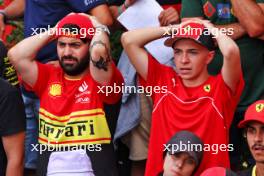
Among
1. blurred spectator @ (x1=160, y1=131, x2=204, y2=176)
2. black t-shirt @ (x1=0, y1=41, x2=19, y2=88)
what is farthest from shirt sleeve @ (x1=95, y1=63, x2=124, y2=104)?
black t-shirt @ (x1=0, y1=41, x2=19, y2=88)

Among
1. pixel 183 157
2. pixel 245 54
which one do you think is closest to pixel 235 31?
pixel 245 54

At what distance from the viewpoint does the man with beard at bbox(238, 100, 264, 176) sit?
5531 mm

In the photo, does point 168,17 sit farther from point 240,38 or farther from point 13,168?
point 13,168

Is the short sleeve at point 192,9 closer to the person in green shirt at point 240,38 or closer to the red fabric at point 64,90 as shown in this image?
the person in green shirt at point 240,38

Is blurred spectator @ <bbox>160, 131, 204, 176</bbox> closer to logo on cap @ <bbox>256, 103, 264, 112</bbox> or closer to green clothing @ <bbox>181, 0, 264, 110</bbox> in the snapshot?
logo on cap @ <bbox>256, 103, 264, 112</bbox>

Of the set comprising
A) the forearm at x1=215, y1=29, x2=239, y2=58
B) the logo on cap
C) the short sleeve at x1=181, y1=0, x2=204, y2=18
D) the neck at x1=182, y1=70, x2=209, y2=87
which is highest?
the short sleeve at x1=181, y1=0, x2=204, y2=18

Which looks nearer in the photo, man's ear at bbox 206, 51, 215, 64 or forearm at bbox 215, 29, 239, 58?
forearm at bbox 215, 29, 239, 58

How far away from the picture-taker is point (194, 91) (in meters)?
6.04

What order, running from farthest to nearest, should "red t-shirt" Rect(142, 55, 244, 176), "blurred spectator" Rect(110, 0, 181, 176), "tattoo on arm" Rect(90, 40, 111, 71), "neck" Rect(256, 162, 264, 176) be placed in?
1. "blurred spectator" Rect(110, 0, 181, 176)
2. "tattoo on arm" Rect(90, 40, 111, 71)
3. "red t-shirt" Rect(142, 55, 244, 176)
4. "neck" Rect(256, 162, 264, 176)

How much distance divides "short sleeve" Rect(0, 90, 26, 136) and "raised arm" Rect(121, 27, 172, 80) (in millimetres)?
997

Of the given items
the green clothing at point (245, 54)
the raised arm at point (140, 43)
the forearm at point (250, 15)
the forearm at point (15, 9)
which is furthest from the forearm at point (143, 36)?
the forearm at point (15, 9)

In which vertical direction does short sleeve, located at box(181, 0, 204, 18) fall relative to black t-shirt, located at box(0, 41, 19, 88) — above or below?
above

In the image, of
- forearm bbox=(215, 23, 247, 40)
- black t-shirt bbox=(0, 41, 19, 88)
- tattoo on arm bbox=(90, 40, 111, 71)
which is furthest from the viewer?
black t-shirt bbox=(0, 41, 19, 88)

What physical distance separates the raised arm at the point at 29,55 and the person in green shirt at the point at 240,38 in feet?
3.93
